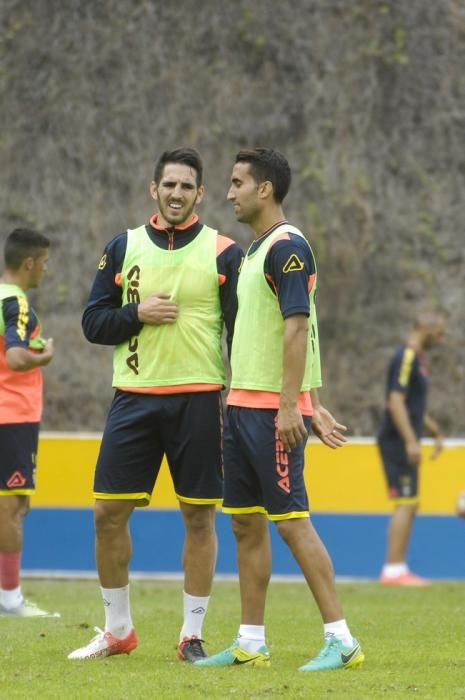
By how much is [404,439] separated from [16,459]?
166 inches

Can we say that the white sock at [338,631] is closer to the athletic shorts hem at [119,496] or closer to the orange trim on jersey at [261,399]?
the orange trim on jersey at [261,399]

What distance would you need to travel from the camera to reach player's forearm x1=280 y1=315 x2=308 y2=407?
5.90 m

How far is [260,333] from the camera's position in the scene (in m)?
6.13

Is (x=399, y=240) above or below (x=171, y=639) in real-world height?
above

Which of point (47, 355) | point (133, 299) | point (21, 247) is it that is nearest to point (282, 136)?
point (21, 247)

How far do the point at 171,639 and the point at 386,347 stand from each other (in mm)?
11073

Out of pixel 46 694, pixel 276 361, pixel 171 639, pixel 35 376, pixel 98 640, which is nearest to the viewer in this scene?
pixel 46 694

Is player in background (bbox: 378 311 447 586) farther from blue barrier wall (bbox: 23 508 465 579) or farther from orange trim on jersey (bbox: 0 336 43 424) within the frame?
orange trim on jersey (bbox: 0 336 43 424)

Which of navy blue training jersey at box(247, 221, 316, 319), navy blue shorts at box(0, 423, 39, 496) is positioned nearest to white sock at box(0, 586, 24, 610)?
navy blue shorts at box(0, 423, 39, 496)

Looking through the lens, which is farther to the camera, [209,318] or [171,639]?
[171,639]

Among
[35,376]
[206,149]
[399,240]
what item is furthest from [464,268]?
[35,376]

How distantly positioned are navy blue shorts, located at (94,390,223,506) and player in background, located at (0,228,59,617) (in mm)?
2248

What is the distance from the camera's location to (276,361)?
20.0ft

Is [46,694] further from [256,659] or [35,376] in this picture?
[35,376]
